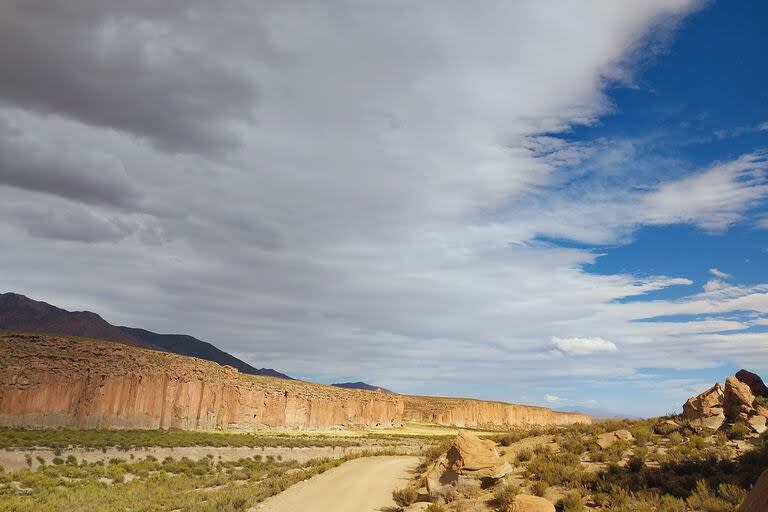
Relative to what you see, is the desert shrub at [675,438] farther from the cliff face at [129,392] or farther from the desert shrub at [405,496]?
the cliff face at [129,392]

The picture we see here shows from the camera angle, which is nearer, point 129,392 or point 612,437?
point 612,437

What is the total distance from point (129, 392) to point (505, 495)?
67.1 meters

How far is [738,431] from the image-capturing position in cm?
1842

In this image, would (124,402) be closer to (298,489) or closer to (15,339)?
(15,339)

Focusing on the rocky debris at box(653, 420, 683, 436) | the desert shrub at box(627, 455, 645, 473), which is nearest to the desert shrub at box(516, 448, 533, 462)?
the desert shrub at box(627, 455, 645, 473)

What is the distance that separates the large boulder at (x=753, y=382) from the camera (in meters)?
22.8

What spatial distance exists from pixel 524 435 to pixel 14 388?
61379 mm

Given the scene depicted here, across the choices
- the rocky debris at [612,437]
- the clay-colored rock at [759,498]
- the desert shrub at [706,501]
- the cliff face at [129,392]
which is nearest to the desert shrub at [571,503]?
the desert shrub at [706,501]

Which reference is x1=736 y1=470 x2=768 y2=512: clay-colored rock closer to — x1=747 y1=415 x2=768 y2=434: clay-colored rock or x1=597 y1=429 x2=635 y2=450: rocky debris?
x1=597 y1=429 x2=635 y2=450: rocky debris

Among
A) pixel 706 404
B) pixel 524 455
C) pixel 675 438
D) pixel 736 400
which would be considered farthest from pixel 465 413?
pixel 675 438

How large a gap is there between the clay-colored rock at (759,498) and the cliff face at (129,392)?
2804 inches

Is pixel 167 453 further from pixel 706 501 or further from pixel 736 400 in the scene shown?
pixel 706 501

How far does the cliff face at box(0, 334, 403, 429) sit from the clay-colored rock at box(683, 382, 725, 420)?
219 ft

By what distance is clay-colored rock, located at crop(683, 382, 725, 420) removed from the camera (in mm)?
21297
